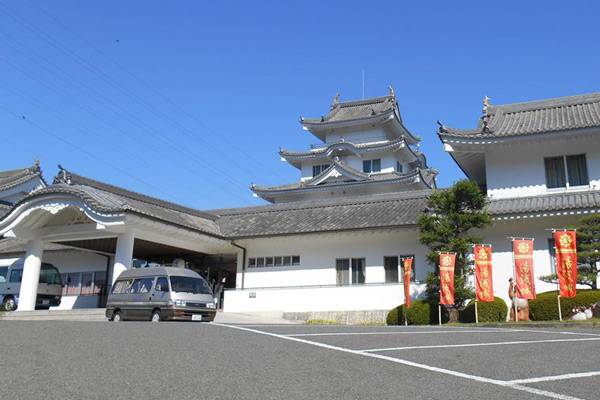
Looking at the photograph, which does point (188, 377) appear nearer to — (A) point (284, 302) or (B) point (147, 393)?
(B) point (147, 393)

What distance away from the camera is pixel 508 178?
20875 millimetres

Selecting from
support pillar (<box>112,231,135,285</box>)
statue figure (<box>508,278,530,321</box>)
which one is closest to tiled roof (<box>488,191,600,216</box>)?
statue figure (<box>508,278,530,321</box>)

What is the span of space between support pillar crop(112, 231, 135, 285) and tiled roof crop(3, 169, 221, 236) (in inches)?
44.2

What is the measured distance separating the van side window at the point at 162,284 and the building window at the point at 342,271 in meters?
8.26

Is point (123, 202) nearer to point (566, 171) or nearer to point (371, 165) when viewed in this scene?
point (566, 171)

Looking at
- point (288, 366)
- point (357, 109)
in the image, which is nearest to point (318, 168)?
point (357, 109)

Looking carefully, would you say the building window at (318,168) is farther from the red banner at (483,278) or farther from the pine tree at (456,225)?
the red banner at (483,278)

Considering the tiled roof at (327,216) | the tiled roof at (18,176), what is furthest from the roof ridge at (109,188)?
the tiled roof at (18,176)

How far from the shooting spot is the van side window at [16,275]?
25.8 m

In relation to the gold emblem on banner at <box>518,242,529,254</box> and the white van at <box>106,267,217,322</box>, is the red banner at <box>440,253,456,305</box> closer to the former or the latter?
the gold emblem on banner at <box>518,242,529,254</box>

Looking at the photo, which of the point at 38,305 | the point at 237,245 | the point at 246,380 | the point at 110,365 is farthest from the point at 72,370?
the point at 38,305

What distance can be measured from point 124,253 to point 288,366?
14.6 metres

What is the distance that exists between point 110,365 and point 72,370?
0.45 metres

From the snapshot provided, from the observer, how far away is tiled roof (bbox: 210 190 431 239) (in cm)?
2164
